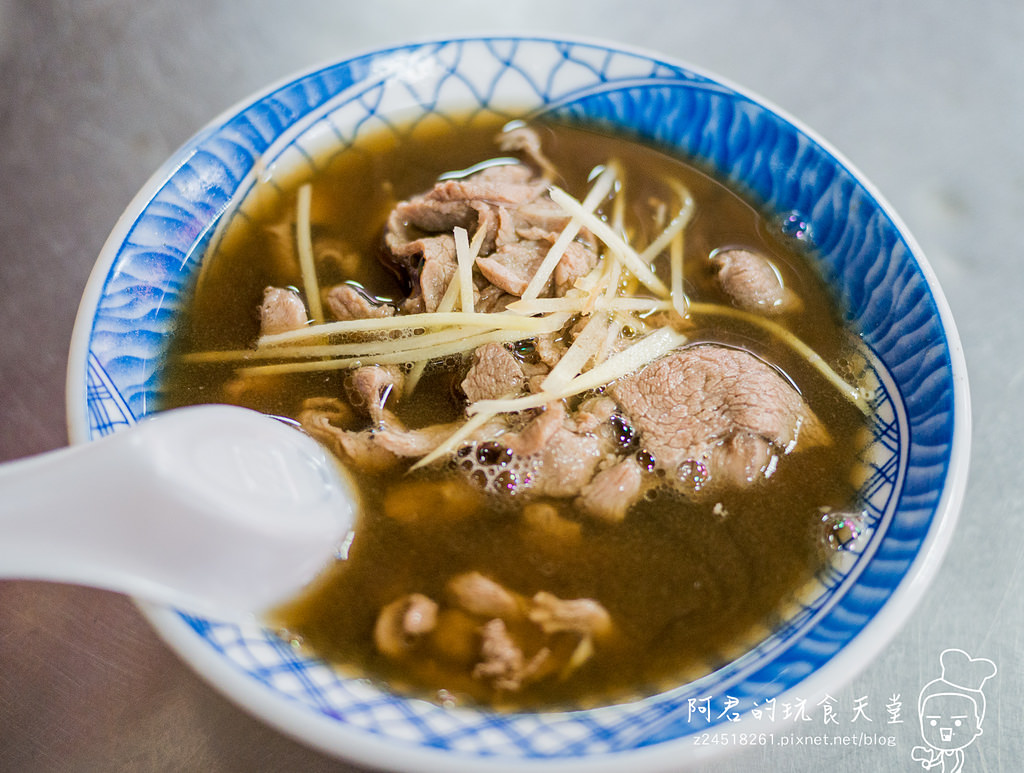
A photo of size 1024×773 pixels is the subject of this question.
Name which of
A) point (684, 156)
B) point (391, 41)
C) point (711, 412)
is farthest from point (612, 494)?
point (391, 41)

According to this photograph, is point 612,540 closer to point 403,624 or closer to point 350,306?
point 403,624

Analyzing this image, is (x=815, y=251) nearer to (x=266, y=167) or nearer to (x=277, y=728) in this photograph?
(x=266, y=167)

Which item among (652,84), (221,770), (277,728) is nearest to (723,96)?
(652,84)

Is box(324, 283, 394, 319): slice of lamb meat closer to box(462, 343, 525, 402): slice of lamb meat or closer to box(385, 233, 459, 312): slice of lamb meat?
box(385, 233, 459, 312): slice of lamb meat

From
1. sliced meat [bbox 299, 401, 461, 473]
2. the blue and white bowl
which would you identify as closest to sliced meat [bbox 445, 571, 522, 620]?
the blue and white bowl

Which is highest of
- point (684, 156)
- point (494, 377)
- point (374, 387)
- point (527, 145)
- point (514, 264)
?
point (684, 156)
